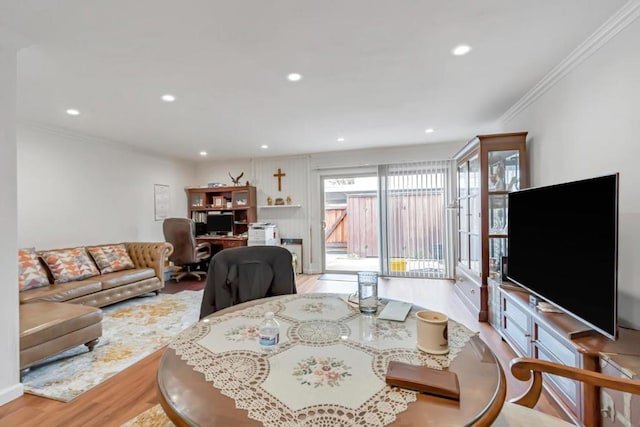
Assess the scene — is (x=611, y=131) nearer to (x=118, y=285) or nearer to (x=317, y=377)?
(x=317, y=377)

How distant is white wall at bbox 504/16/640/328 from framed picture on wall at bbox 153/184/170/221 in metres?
5.87

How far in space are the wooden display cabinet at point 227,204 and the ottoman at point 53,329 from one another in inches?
138

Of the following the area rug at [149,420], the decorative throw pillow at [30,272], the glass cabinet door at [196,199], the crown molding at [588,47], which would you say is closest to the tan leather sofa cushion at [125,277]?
the decorative throw pillow at [30,272]

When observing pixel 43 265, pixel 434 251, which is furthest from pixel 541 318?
pixel 43 265

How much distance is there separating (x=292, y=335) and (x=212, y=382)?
14.5 inches

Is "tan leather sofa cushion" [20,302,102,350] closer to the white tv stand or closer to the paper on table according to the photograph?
the paper on table

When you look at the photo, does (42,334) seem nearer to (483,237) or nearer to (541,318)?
(541,318)

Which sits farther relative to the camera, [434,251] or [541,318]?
[434,251]

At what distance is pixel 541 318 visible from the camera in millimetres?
1840

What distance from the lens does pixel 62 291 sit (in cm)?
305

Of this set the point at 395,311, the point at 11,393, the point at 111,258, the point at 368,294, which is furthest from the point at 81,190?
the point at 395,311

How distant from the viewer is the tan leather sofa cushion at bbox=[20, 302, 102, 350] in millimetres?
2125

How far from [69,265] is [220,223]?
9.08 feet

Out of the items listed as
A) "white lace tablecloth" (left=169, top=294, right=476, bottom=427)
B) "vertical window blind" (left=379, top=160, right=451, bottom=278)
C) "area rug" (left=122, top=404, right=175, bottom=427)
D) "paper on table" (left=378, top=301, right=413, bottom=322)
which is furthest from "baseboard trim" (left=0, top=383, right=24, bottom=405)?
"vertical window blind" (left=379, top=160, right=451, bottom=278)
